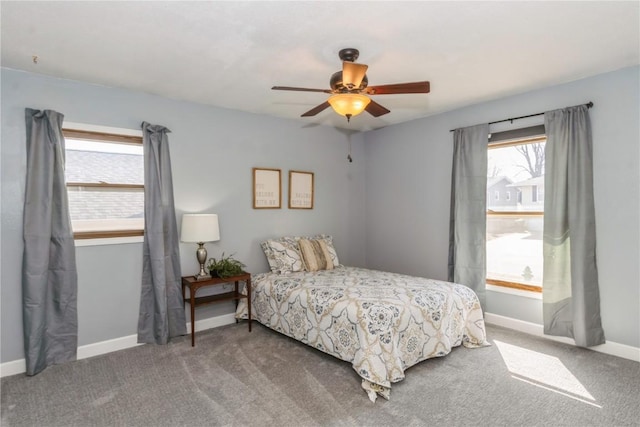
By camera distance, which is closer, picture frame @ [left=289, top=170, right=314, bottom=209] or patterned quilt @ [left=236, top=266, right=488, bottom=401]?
patterned quilt @ [left=236, top=266, right=488, bottom=401]

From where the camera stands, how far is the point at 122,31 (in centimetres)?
239

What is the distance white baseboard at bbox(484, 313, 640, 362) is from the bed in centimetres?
68

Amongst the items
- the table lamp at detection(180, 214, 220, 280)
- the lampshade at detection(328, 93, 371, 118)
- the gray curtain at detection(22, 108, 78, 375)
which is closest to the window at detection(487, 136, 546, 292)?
the lampshade at detection(328, 93, 371, 118)

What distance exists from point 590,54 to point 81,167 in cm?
448

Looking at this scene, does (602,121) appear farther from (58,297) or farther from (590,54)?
(58,297)

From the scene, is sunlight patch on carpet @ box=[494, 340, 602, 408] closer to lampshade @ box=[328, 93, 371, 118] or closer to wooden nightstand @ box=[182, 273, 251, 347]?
lampshade @ box=[328, 93, 371, 118]

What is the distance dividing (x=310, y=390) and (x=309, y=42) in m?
2.55

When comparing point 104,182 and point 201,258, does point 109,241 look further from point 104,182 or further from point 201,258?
point 201,258

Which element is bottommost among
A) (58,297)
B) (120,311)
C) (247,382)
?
(247,382)

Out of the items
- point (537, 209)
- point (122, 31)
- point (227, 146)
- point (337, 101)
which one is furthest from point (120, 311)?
point (537, 209)

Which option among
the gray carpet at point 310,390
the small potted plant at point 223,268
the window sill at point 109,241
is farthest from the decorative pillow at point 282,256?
the window sill at point 109,241

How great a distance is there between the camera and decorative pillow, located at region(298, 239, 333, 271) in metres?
4.32

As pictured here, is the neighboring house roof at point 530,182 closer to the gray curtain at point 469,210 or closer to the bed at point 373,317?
the gray curtain at point 469,210

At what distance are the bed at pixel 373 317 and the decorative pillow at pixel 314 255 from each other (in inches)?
13.3
